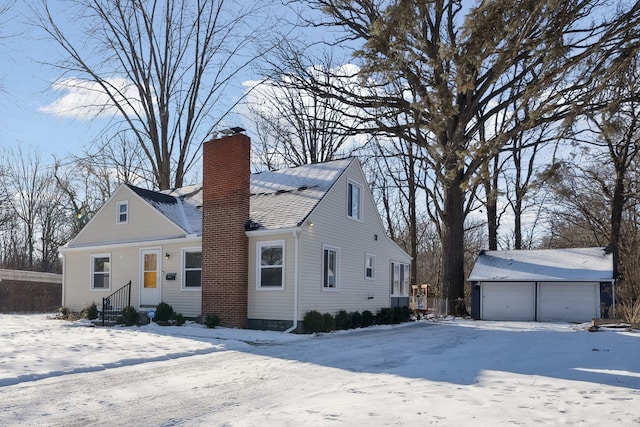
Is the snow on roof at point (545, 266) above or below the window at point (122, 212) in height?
below

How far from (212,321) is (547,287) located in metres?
16.5

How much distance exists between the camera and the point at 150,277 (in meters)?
19.0

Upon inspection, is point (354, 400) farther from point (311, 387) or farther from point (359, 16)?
point (359, 16)

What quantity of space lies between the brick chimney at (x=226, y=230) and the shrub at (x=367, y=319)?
463 centimetres

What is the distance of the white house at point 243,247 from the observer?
16.0 meters

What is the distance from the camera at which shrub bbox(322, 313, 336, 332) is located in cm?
1620

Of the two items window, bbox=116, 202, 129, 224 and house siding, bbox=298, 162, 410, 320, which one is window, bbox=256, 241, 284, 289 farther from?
window, bbox=116, 202, 129, 224

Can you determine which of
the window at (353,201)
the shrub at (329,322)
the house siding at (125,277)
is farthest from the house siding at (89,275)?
the window at (353,201)

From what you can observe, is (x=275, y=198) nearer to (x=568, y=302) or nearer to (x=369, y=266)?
(x=369, y=266)

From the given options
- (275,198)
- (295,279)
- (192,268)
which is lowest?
(295,279)

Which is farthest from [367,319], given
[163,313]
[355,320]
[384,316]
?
[163,313]

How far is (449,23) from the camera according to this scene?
71.3ft

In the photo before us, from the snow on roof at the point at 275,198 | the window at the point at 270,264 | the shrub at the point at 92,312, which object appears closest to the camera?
the window at the point at 270,264

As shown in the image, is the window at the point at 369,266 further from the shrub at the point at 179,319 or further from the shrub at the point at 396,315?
the shrub at the point at 179,319
